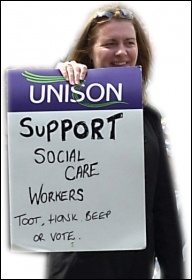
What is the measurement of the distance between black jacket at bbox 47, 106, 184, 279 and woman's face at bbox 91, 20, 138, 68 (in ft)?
0.57

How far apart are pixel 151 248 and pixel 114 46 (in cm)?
62

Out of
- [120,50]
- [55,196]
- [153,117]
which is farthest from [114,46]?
[55,196]

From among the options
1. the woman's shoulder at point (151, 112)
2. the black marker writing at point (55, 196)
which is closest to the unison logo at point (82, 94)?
the woman's shoulder at point (151, 112)

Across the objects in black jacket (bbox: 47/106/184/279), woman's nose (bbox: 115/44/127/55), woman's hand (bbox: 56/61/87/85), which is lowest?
black jacket (bbox: 47/106/184/279)

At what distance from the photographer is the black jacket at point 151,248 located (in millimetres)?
2105

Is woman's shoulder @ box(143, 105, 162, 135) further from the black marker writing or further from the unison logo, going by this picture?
the black marker writing

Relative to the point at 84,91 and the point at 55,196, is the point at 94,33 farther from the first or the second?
the point at 55,196

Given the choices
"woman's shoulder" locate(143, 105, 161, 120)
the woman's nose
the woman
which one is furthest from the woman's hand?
"woman's shoulder" locate(143, 105, 161, 120)

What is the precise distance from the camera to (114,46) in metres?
2.11

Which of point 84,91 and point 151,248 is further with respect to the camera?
point 151,248

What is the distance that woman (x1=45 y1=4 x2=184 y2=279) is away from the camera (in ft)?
6.89

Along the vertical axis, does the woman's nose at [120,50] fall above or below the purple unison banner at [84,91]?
above

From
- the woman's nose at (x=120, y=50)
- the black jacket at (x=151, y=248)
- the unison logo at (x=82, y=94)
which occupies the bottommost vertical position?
the black jacket at (x=151, y=248)

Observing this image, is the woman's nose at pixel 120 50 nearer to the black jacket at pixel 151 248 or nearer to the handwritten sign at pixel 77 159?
the handwritten sign at pixel 77 159
